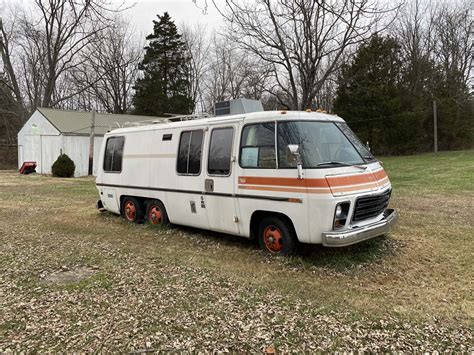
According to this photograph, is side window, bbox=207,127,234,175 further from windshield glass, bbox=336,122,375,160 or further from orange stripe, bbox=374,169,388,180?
orange stripe, bbox=374,169,388,180

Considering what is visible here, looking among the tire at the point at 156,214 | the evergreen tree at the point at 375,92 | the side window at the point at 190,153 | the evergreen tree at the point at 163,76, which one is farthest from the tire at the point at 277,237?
the evergreen tree at the point at 163,76

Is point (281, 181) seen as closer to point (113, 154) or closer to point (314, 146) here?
point (314, 146)

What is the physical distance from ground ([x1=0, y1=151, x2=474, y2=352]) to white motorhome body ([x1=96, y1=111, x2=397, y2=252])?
533mm

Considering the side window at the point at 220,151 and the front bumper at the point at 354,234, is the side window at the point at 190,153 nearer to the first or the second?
the side window at the point at 220,151

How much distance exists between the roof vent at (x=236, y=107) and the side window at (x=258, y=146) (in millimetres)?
1152

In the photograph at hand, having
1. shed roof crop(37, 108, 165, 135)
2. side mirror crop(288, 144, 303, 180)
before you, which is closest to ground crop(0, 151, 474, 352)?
side mirror crop(288, 144, 303, 180)

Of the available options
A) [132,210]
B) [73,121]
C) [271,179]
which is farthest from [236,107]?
[73,121]

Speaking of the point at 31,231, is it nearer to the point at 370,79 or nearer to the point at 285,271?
the point at 285,271

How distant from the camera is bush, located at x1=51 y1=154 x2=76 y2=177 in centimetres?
2350

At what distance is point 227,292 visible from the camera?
4539 millimetres

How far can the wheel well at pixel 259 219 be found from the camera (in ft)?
18.6

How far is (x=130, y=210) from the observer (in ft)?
28.7

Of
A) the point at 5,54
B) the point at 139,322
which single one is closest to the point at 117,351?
the point at 139,322

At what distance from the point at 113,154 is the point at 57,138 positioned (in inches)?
753
